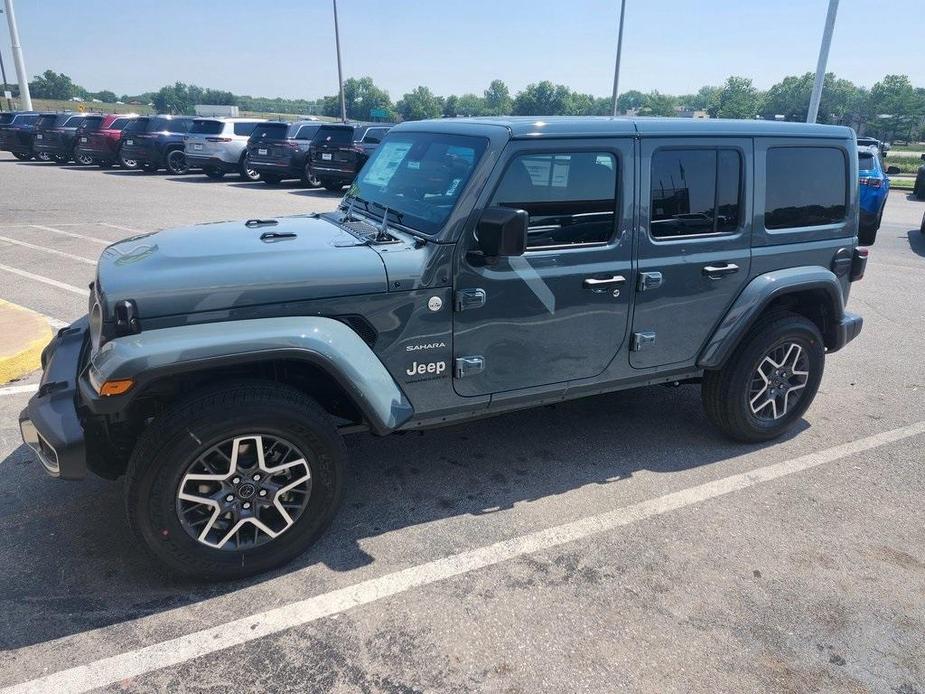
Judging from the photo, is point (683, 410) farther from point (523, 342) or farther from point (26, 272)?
point (26, 272)

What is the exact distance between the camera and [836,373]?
5.82 m

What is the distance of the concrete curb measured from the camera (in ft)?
16.1

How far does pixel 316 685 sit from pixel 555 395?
6.09 feet

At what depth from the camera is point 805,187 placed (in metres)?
4.21

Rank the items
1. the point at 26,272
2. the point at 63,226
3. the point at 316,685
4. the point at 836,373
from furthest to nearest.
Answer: the point at 63,226 → the point at 26,272 → the point at 836,373 → the point at 316,685

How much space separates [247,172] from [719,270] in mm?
18244

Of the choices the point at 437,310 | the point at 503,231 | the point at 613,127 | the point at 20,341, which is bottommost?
the point at 20,341

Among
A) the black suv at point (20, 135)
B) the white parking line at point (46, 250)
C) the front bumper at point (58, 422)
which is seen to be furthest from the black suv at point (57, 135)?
the front bumper at point (58, 422)

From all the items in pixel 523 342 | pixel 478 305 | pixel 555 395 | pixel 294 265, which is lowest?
pixel 555 395

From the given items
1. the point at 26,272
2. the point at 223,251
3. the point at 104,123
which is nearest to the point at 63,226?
the point at 26,272

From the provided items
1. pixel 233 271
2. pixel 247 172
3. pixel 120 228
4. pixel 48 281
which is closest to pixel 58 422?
pixel 233 271

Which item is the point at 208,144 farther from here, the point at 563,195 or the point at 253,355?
the point at 253,355

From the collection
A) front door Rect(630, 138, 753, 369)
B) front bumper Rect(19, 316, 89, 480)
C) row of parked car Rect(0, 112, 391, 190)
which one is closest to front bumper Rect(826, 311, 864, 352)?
front door Rect(630, 138, 753, 369)

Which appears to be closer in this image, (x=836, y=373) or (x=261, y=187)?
(x=836, y=373)
